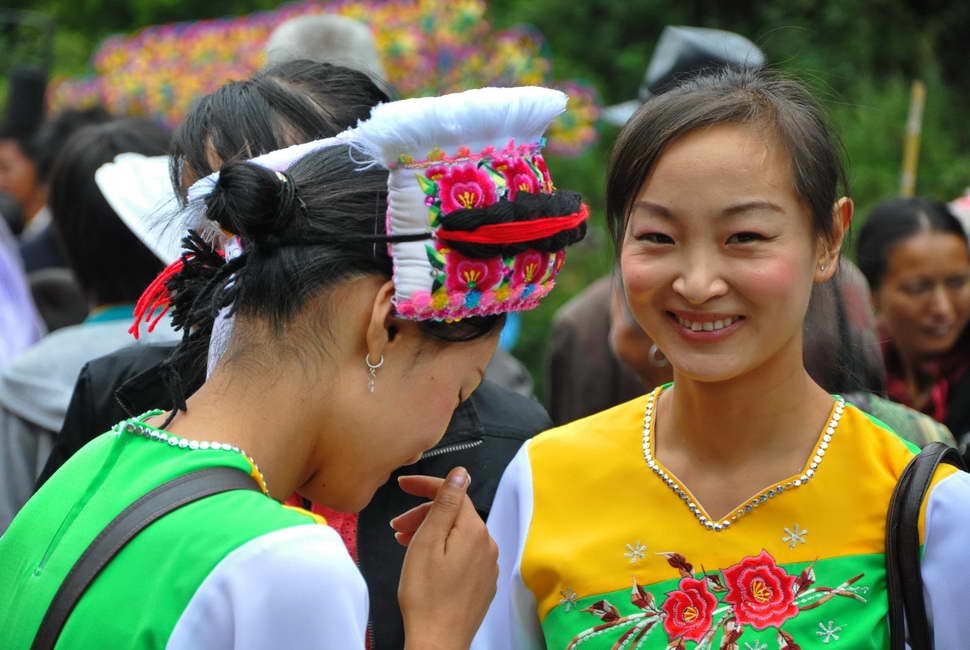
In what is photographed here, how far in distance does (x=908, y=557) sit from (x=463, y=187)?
36.9 inches

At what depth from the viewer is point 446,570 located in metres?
2.05

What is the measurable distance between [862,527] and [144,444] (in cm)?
118

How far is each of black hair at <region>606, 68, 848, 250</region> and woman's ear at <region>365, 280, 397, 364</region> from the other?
0.61m

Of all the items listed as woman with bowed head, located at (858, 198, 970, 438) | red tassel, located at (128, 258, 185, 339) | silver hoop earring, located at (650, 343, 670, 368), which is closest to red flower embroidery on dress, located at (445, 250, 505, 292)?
red tassel, located at (128, 258, 185, 339)

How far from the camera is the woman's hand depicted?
2.00 metres

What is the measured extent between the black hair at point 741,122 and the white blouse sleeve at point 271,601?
976mm

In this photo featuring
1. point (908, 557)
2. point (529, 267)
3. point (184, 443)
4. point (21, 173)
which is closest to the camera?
point (184, 443)

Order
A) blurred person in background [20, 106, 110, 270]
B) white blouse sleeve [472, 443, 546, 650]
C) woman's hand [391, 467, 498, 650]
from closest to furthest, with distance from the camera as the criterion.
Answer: woman's hand [391, 467, 498, 650] → white blouse sleeve [472, 443, 546, 650] → blurred person in background [20, 106, 110, 270]

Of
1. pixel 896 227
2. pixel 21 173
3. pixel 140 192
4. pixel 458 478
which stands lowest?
pixel 21 173

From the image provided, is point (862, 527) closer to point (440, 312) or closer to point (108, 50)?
point (440, 312)

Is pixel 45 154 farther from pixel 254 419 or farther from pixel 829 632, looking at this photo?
pixel 829 632

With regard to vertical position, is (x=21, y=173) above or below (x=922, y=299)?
below

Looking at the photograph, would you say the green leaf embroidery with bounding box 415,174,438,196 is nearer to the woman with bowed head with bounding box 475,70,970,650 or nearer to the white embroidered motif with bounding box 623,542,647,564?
the woman with bowed head with bounding box 475,70,970,650

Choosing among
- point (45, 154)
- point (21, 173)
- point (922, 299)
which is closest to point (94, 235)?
point (922, 299)
